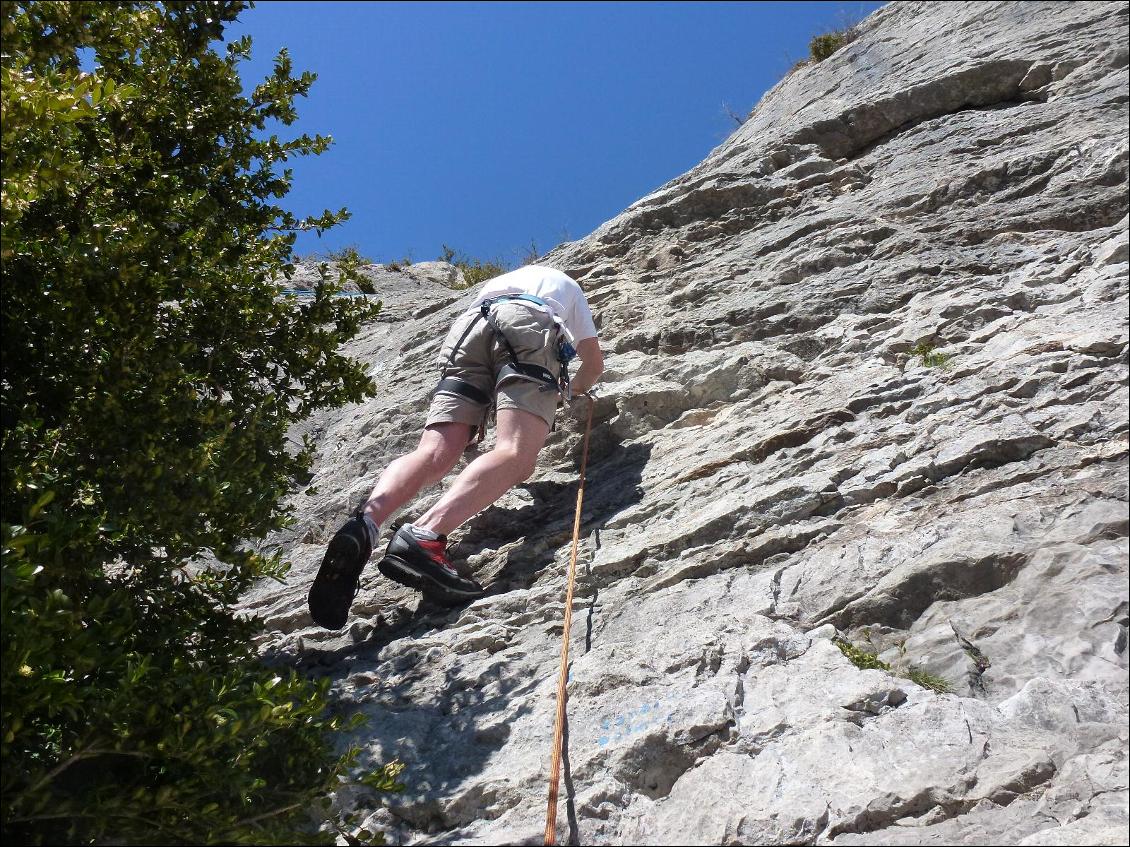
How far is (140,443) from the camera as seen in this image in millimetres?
3762

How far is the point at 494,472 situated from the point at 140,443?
6.58ft

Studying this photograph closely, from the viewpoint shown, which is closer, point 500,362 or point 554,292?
point 500,362

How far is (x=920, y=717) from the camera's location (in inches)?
127

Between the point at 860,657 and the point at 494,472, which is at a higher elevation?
the point at 494,472

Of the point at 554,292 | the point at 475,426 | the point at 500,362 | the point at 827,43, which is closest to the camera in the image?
the point at 500,362

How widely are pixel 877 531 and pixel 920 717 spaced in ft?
3.92

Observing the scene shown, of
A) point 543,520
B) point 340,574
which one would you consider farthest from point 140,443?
point 543,520

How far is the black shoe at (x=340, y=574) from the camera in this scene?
15.4 feet

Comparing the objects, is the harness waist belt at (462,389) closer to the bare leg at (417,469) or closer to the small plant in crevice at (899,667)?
the bare leg at (417,469)

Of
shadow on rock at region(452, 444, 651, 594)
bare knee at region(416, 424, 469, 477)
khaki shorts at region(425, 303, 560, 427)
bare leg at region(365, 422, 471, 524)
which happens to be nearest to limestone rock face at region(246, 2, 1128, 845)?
shadow on rock at region(452, 444, 651, 594)

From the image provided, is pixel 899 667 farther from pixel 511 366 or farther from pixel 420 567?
pixel 511 366

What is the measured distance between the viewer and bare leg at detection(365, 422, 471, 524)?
498 cm

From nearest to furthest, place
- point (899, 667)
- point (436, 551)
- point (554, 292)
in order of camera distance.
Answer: point (899, 667) → point (436, 551) → point (554, 292)

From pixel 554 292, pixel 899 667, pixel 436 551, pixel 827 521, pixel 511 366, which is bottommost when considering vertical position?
pixel 899 667
